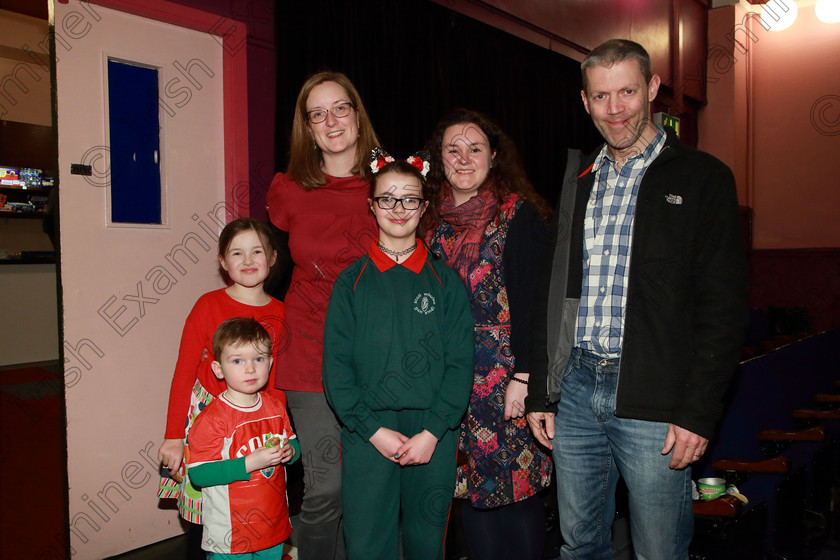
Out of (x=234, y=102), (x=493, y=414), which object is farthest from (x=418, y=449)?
(x=234, y=102)

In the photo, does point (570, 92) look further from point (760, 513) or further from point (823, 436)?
point (760, 513)

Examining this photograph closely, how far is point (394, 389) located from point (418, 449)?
0.56 feet

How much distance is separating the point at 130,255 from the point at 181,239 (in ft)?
0.77

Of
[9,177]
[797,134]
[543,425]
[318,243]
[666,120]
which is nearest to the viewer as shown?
[543,425]

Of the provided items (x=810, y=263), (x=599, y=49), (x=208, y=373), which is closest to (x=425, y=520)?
(x=208, y=373)

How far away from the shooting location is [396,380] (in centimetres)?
158

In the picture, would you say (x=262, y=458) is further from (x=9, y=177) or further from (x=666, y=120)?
(x=9, y=177)

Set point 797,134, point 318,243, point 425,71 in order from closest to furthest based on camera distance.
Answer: point 318,243 < point 425,71 < point 797,134

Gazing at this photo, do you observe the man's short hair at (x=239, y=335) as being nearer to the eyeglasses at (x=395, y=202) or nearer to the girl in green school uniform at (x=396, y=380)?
the girl in green school uniform at (x=396, y=380)

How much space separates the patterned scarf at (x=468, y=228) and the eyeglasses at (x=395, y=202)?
0.21m

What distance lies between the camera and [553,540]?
247cm

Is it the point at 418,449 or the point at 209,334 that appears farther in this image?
the point at 209,334

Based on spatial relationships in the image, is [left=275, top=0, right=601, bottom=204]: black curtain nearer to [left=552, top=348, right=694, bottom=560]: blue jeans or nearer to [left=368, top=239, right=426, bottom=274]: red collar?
[left=368, top=239, right=426, bottom=274]: red collar

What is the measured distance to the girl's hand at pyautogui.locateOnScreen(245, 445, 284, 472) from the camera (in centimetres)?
160
